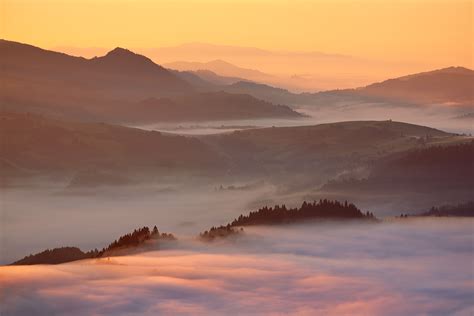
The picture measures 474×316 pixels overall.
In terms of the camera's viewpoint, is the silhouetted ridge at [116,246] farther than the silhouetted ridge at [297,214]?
No

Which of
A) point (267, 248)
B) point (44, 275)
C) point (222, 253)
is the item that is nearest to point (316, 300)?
point (44, 275)

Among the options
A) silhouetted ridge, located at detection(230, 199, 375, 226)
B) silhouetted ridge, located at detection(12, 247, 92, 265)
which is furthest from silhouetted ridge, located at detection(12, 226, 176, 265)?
silhouetted ridge, located at detection(230, 199, 375, 226)

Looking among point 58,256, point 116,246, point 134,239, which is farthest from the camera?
point 58,256

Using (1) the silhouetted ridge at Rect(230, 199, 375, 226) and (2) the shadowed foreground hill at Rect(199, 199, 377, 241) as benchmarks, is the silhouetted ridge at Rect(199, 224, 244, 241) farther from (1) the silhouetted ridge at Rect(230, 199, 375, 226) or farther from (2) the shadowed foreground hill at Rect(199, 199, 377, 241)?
(1) the silhouetted ridge at Rect(230, 199, 375, 226)

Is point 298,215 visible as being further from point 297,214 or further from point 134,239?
point 134,239

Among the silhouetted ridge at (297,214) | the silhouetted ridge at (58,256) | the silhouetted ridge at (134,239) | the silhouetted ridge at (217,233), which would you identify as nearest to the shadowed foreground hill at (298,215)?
the silhouetted ridge at (297,214)

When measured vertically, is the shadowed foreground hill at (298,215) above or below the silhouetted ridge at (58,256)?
above

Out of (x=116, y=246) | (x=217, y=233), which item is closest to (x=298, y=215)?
(x=217, y=233)

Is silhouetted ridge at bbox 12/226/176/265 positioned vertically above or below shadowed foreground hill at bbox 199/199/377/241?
below

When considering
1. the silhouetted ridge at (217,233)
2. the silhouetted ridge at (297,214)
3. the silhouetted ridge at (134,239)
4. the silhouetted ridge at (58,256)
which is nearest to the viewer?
the silhouetted ridge at (134,239)

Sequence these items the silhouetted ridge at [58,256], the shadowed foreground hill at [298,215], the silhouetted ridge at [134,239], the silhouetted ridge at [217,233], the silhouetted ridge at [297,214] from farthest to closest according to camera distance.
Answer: the silhouetted ridge at [297,214] < the shadowed foreground hill at [298,215] < the silhouetted ridge at [58,256] < the silhouetted ridge at [217,233] < the silhouetted ridge at [134,239]

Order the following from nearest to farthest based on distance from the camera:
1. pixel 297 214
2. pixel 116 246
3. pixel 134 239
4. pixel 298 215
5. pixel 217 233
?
pixel 116 246 < pixel 134 239 < pixel 217 233 < pixel 298 215 < pixel 297 214

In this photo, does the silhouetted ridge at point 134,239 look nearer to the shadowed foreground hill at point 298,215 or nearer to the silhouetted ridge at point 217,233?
the silhouetted ridge at point 217,233

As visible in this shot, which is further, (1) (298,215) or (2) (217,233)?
(1) (298,215)
